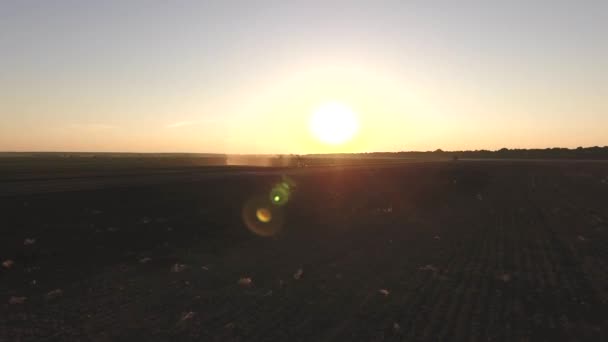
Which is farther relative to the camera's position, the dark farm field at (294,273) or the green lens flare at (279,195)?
the green lens flare at (279,195)

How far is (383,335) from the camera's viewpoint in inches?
264

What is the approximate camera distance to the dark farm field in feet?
23.0

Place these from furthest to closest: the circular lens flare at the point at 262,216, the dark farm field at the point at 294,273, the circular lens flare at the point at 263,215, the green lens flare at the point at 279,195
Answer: the green lens flare at the point at 279,195, the circular lens flare at the point at 263,215, the circular lens flare at the point at 262,216, the dark farm field at the point at 294,273

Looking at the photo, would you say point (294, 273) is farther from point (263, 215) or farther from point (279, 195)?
point (279, 195)

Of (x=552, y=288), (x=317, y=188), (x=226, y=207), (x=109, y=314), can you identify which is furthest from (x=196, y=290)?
(x=317, y=188)

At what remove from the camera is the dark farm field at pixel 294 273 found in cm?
700

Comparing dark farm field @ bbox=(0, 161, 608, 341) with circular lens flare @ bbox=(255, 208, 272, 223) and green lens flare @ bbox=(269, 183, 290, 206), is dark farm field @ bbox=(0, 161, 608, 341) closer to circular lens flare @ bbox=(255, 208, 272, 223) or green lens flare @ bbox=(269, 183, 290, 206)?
circular lens flare @ bbox=(255, 208, 272, 223)

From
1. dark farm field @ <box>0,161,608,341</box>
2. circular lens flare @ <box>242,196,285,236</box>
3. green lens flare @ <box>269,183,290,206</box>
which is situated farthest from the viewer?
green lens flare @ <box>269,183,290,206</box>

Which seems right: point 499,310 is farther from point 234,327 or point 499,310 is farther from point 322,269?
point 234,327

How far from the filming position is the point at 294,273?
1041cm

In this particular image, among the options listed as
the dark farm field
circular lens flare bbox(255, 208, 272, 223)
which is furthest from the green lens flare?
the dark farm field

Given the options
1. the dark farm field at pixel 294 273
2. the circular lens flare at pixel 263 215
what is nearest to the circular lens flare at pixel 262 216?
the circular lens flare at pixel 263 215

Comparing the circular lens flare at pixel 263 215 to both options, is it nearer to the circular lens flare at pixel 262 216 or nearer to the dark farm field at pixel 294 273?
the circular lens flare at pixel 262 216

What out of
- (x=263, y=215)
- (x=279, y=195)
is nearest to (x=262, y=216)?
(x=263, y=215)
